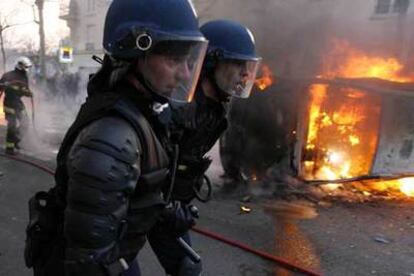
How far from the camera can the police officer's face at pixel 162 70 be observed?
1.71m

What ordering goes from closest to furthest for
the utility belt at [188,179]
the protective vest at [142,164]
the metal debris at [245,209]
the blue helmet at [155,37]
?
the protective vest at [142,164]
the blue helmet at [155,37]
the utility belt at [188,179]
the metal debris at [245,209]

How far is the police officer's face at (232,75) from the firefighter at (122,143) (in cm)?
122

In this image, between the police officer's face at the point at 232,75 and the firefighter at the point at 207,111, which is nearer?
the firefighter at the point at 207,111

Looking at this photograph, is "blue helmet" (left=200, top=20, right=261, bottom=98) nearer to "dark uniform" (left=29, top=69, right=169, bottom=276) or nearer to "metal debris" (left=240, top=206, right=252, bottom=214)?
"dark uniform" (left=29, top=69, right=169, bottom=276)

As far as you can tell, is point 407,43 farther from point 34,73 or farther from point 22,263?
point 34,73

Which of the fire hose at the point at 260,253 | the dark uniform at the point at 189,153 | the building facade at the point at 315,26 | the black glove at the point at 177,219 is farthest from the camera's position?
the building facade at the point at 315,26

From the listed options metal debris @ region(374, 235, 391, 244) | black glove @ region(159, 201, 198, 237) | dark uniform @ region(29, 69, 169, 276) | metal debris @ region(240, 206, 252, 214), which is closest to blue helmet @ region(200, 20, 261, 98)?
black glove @ region(159, 201, 198, 237)

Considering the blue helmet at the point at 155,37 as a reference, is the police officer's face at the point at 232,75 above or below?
below

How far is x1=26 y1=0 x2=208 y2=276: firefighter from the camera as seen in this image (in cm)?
145

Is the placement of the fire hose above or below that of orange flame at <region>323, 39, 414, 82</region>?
below

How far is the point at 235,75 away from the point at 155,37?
5.58 ft

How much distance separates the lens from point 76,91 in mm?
18609

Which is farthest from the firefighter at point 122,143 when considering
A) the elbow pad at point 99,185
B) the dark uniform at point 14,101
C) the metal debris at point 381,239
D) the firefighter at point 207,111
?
the dark uniform at point 14,101

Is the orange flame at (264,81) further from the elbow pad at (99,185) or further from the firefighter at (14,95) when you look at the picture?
the elbow pad at (99,185)
